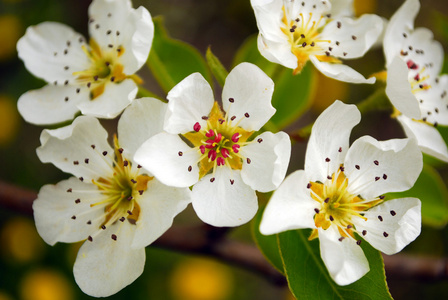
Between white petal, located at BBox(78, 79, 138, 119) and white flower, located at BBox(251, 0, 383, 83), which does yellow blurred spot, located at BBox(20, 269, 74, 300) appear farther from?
white flower, located at BBox(251, 0, 383, 83)

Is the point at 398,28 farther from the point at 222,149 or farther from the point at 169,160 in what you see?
the point at 169,160

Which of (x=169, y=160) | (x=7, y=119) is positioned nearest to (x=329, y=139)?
(x=169, y=160)

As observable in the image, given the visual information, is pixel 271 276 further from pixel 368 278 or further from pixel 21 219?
pixel 21 219

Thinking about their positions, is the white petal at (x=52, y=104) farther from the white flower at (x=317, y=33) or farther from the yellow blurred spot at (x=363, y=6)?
the yellow blurred spot at (x=363, y=6)

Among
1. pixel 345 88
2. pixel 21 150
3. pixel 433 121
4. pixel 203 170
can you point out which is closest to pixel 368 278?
pixel 203 170

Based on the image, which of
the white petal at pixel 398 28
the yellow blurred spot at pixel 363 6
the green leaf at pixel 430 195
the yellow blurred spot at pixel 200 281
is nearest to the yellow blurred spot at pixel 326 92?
the yellow blurred spot at pixel 363 6

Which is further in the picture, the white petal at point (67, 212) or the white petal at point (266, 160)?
the white petal at point (67, 212)

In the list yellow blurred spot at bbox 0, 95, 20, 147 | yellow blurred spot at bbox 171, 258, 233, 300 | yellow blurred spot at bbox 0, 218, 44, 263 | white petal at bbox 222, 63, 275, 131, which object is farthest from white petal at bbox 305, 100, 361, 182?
yellow blurred spot at bbox 0, 95, 20, 147
